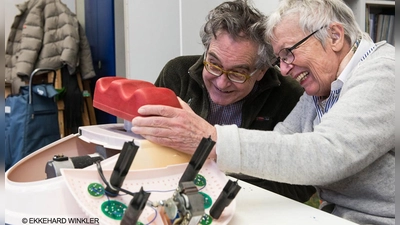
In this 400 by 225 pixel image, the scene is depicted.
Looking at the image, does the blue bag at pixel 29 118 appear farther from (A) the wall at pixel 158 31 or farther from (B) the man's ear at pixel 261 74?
(B) the man's ear at pixel 261 74

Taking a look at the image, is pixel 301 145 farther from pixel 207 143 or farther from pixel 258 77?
pixel 258 77

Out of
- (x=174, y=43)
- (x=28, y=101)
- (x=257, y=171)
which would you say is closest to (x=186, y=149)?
(x=257, y=171)

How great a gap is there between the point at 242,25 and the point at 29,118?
6.44ft

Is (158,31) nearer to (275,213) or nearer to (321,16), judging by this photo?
(321,16)

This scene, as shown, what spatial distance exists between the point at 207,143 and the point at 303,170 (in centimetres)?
22

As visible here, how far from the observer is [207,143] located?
1.98ft

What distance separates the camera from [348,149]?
722mm

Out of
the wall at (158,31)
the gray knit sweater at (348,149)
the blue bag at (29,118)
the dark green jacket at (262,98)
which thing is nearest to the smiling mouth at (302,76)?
the gray knit sweater at (348,149)

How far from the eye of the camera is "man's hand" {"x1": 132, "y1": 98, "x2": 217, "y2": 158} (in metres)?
0.78

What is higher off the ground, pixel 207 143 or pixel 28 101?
pixel 207 143

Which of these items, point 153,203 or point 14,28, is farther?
point 14,28

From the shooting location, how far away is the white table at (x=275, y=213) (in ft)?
2.28

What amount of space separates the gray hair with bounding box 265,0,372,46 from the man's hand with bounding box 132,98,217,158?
361 millimetres

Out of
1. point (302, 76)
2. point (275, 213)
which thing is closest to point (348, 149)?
point (275, 213)
